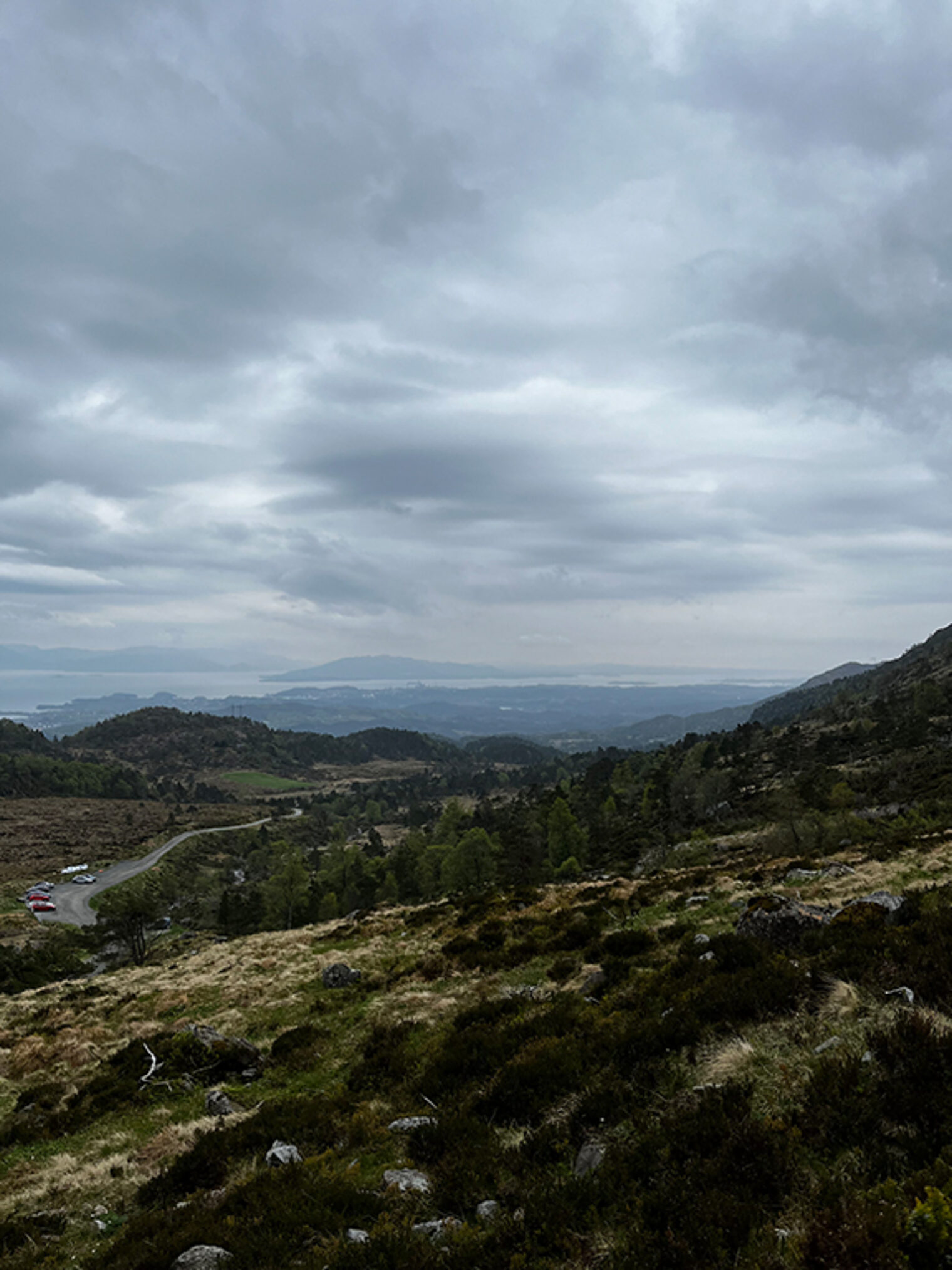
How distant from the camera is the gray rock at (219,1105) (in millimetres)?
15055

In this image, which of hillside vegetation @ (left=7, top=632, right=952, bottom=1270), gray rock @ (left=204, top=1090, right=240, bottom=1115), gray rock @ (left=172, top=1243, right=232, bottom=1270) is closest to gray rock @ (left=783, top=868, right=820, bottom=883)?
hillside vegetation @ (left=7, top=632, right=952, bottom=1270)

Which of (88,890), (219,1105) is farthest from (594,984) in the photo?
(88,890)

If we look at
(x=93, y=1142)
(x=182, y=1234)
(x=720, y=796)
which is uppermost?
(x=182, y=1234)

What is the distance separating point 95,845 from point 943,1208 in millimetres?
187587

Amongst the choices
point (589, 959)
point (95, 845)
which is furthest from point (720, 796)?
point (95, 845)

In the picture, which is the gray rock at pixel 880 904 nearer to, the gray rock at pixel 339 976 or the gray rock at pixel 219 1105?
the gray rock at pixel 219 1105

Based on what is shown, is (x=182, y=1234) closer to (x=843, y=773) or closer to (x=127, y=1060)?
(x=127, y=1060)

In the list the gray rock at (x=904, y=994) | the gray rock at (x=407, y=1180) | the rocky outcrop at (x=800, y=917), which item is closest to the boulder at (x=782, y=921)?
the rocky outcrop at (x=800, y=917)

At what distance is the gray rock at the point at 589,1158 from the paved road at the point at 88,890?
106984mm

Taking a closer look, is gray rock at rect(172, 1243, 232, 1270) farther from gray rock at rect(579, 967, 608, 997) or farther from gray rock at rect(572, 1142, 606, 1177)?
gray rock at rect(579, 967, 608, 997)

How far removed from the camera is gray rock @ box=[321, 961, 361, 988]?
25.5 metres

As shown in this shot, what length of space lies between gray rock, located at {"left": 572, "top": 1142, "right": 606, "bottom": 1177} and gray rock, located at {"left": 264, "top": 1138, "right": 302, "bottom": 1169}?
5.75m

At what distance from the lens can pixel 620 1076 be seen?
10.4m

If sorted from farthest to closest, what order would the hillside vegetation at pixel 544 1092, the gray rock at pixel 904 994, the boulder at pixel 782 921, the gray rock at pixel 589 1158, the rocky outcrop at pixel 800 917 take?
the boulder at pixel 782 921 < the rocky outcrop at pixel 800 917 < the gray rock at pixel 904 994 < the gray rock at pixel 589 1158 < the hillside vegetation at pixel 544 1092
